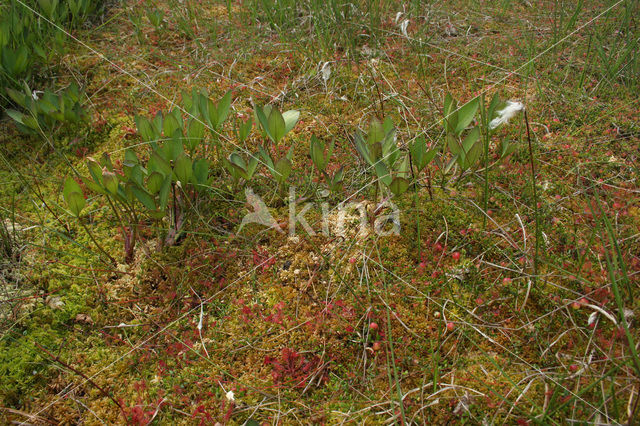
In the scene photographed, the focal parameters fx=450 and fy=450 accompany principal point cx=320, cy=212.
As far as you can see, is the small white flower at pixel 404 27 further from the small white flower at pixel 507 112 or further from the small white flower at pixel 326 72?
the small white flower at pixel 507 112

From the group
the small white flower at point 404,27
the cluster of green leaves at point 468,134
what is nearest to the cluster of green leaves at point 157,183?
the cluster of green leaves at point 468,134

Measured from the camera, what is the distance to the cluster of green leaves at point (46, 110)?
2.48 metres

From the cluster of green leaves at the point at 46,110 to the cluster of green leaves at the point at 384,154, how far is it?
1706 millimetres

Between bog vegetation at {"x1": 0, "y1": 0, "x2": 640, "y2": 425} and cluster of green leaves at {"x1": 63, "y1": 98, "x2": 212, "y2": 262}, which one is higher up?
cluster of green leaves at {"x1": 63, "y1": 98, "x2": 212, "y2": 262}

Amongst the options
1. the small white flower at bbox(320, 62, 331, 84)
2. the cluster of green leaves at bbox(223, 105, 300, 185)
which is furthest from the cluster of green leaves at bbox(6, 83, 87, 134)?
the small white flower at bbox(320, 62, 331, 84)

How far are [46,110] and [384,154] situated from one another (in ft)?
6.28

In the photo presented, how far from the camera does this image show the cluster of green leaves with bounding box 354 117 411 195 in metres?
2.00

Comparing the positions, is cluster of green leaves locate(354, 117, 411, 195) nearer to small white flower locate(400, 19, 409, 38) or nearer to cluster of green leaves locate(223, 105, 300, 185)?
cluster of green leaves locate(223, 105, 300, 185)

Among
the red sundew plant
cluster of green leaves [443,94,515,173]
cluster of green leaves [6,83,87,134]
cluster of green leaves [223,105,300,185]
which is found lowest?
the red sundew plant

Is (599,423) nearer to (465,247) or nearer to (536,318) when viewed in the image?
(536,318)

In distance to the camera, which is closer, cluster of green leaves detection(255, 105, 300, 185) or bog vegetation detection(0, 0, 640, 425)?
bog vegetation detection(0, 0, 640, 425)

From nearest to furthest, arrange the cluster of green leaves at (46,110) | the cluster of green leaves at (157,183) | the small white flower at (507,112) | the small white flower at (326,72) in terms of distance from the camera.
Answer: the cluster of green leaves at (157,183) < the small white flower at (507,112) < the cluster of green leaves at (46,110) < the small white flower at (326,72)

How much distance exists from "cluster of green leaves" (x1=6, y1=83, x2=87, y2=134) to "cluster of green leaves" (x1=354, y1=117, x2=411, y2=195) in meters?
1.71

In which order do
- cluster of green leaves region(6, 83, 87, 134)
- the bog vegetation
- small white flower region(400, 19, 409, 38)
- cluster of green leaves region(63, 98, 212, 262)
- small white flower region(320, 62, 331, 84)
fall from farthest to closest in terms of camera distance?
small white flower region(400, 19, 409, 38), small white flower region(320, 62, 331, 84), cluster of green leaves region(6, 83, 87, 134), cluster of green leaves region(63, 98, 212, 262), the bog vegetation
